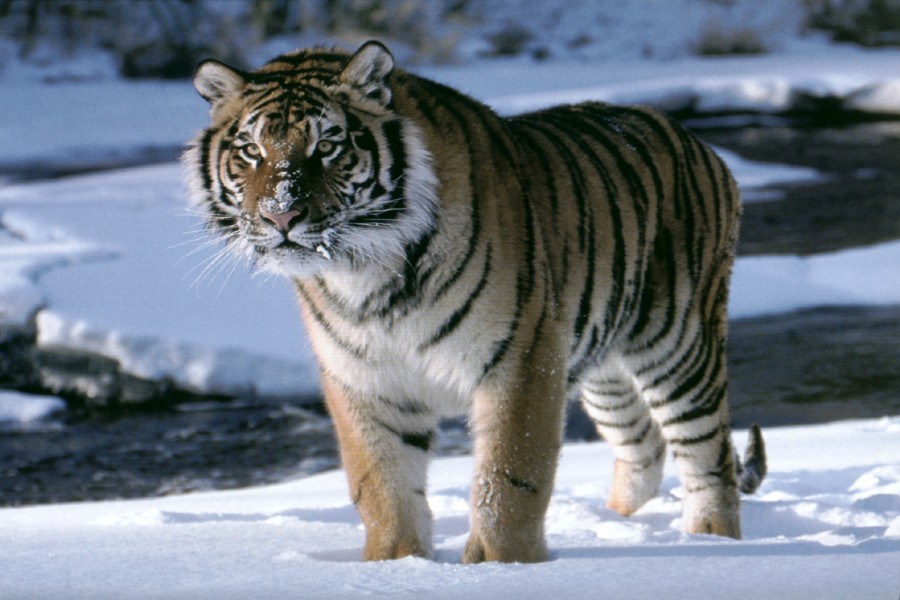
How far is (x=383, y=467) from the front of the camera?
2.65m

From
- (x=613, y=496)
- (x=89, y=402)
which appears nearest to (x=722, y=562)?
(x=613, y=496)

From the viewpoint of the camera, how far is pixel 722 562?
92.7 inches

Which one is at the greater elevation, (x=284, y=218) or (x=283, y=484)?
(x=284, y=218)

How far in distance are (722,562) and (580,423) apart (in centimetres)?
275

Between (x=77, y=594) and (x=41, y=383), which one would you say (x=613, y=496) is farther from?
(x=41, y=383)

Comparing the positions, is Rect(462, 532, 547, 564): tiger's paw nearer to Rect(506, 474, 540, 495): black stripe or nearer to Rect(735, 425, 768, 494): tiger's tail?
Rect(506, 474, 540, 495): black stripe

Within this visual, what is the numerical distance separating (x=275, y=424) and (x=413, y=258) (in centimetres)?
262

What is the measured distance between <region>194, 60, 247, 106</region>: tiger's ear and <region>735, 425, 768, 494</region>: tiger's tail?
1.58 meters

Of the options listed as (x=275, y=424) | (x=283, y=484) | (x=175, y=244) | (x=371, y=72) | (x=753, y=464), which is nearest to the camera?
(x=371, y=72)

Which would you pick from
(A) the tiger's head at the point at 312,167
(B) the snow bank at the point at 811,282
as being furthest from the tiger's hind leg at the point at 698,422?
(B) the snow bank at the point at 811,282

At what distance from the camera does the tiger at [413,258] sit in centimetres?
242

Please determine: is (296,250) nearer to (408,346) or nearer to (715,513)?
(408,346)

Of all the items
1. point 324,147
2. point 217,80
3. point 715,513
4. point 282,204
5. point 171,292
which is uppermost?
point 217,80

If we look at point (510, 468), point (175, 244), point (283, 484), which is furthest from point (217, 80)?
point (175, 244)
